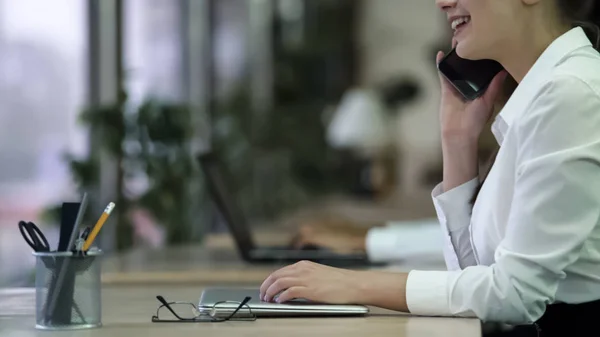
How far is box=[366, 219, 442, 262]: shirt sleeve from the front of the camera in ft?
10.5

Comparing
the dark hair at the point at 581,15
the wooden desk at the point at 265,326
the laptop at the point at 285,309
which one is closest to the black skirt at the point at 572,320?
the wooden desk at the point at 265,326

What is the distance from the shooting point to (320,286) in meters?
1.86

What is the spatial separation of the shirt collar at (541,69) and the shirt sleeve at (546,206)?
94 millimetres

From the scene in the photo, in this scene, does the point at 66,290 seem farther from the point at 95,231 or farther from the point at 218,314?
the point at 218,314

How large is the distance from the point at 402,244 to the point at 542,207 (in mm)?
1548

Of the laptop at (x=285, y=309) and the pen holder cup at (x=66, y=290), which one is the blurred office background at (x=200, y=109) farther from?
the laptop at (x=285, y=309)

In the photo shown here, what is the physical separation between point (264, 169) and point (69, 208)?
569 centimetres

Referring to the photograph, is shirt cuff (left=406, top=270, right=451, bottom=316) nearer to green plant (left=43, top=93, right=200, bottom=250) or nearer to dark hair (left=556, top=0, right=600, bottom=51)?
dark hair (left=556, top=0, right=600, bottom=51)

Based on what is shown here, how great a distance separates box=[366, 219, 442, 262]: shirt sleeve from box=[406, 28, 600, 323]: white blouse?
1290mm

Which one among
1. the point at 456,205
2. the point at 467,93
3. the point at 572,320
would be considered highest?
the point at 467,93

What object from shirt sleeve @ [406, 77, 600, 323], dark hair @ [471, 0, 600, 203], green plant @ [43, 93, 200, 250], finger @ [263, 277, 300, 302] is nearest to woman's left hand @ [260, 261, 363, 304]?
finger @ [263, 277, 300, 302]

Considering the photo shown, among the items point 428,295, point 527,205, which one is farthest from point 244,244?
point 527,205

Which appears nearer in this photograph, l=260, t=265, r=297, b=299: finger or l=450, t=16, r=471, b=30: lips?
l=260, t=265, r=297, b=299: finger

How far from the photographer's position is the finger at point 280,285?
187 cm
